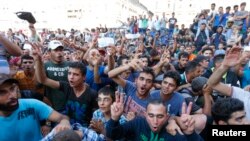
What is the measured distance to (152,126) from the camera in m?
3.19

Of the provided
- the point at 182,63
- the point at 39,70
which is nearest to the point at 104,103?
the point at 39,70

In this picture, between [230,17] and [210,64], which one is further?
[230,17]

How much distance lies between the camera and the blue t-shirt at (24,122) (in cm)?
281

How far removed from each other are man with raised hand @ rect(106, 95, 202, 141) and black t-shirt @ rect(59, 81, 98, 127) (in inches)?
38.3

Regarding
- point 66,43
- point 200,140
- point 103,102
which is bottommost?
point 200,140

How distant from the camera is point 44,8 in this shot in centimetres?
3947

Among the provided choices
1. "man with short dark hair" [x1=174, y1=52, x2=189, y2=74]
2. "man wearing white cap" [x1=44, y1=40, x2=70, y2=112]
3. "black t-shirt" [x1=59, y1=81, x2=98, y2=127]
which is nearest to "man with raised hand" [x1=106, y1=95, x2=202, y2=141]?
"black t-shirt" [x1=59, y1=81, x2=98, y2=127]

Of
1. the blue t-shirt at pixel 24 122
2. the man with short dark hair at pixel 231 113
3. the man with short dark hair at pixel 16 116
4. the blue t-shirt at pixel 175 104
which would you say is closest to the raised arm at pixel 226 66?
the blue t-shirt at pixel 175 104

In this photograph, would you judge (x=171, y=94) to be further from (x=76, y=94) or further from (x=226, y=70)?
(x=76, y=94)

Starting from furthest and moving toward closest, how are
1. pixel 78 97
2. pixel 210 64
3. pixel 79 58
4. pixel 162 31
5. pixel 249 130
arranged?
pixel 162 31 < pixel 79 58 < pixel 210 64 < pixel 78 97 < pixel 249 130

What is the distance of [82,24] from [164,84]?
109 ft

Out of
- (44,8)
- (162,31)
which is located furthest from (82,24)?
(162,31)

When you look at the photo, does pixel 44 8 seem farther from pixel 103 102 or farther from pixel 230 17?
pixel 103 102

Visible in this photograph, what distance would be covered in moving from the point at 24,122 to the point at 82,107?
1.30 m
